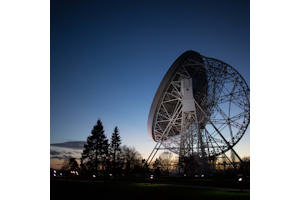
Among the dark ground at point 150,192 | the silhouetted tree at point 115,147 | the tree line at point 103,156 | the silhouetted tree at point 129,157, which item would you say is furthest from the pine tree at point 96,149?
the dark ground at point 150,192

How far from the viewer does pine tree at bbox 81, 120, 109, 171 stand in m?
28.0

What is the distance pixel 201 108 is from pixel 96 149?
16.8 m

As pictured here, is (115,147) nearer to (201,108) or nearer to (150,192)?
(201,108)

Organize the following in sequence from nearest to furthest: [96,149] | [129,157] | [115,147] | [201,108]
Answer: [201,108] < [96,149] < [115,147] < [129,157]

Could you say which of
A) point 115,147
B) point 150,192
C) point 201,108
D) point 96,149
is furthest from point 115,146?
point 150,192

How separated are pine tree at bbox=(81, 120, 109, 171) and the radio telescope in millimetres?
12872

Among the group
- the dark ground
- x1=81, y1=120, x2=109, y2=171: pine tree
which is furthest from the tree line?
the dark ground

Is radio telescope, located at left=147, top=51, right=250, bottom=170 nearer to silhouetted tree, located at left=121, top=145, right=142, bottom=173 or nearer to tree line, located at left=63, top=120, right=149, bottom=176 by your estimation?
tree line, located at left=63, top=120, right=149, bottom=176

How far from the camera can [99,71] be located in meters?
12.0

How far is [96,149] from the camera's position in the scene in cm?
2794
